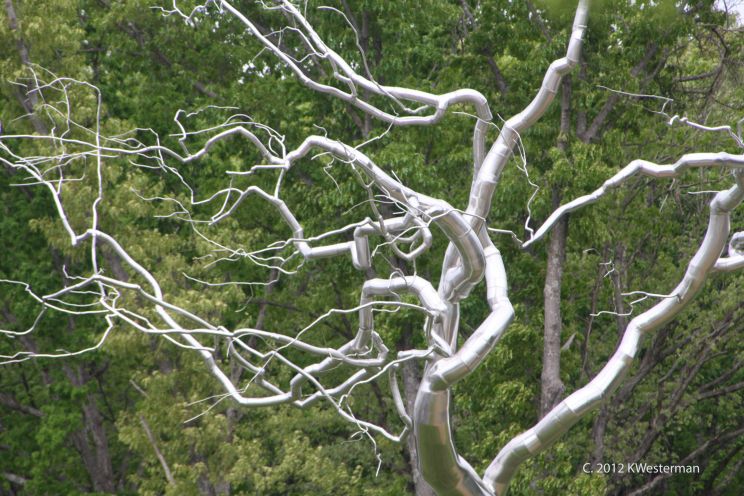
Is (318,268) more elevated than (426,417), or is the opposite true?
(426,417)

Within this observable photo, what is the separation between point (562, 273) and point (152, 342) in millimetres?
5129

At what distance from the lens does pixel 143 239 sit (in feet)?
48.0

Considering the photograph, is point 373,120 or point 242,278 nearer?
point 373,120

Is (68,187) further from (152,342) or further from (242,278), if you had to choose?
(242,278)

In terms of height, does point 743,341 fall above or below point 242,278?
above

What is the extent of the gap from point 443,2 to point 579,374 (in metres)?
5.07

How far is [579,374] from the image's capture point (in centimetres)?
1516

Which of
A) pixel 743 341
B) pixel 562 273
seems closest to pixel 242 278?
pixel 562 273

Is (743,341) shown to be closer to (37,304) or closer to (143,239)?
(143,239)

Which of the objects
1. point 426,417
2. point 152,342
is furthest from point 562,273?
point 426,417

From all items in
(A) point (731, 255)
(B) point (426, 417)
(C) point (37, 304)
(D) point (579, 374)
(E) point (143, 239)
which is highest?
(A) point (731, 255)

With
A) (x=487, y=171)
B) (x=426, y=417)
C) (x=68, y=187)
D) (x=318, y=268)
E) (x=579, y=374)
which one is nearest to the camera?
(x=426, y=417)

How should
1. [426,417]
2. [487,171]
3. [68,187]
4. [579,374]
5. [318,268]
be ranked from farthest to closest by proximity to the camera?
[318,268] < [579,374] < [68,187] < [487,171] < [426,417]

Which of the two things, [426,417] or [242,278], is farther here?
[242,278]
